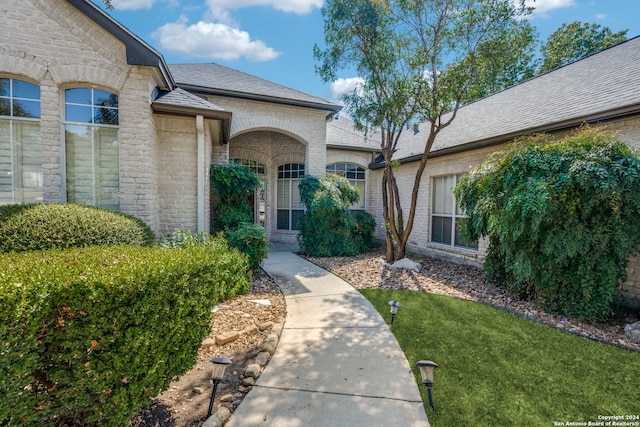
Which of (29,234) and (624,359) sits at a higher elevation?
(29,234)

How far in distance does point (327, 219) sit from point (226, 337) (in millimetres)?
5615

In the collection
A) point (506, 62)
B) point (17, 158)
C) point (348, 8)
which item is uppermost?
point (348, 8)

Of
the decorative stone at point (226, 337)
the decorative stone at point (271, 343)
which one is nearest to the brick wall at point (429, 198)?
the decorative stone at point (271, 343)

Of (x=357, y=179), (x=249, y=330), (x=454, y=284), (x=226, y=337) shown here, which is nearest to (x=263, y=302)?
(x=249, y=330)

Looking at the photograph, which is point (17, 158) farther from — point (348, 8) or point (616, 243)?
point (616, 243)

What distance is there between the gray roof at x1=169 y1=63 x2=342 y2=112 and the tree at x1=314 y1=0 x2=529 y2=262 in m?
2.32

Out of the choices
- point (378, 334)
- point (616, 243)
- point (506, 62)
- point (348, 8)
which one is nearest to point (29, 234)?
point (378, 334)

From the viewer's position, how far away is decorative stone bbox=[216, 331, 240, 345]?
377cm

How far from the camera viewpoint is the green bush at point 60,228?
4086 millimetres

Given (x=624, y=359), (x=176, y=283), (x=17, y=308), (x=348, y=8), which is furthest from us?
(x=348, y=8)

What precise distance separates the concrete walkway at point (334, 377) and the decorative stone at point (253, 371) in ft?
0.25

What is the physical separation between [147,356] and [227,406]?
2.98ft

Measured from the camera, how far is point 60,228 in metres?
4.34

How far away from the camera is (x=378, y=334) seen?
4.02m
